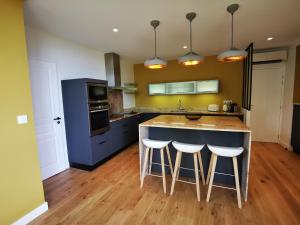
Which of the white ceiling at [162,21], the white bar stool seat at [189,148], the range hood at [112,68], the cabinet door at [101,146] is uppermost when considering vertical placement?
the white ceiling at [162,21]

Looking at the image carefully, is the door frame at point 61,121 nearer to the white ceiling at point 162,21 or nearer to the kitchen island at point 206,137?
the white ceiling at point 162,21

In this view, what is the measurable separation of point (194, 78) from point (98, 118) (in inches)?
130

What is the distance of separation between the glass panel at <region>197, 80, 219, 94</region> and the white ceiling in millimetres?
1250

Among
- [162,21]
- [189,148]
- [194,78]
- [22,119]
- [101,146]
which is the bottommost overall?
[101,146]

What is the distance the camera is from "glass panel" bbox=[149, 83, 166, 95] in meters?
5.25

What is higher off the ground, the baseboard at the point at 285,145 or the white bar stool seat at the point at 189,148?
the white bar stool seat at the point at 189,148

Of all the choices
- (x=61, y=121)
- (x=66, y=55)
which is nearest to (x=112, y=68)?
(x=66, y=55)

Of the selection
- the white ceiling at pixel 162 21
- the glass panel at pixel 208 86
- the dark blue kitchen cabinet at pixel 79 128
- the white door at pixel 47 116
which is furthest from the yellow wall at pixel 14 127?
the glass panel at pixel 208 86

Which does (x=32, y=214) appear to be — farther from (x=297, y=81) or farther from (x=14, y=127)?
(x=297, y=81)

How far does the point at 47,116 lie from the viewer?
2.88 meters

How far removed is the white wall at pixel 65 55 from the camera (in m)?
2.67

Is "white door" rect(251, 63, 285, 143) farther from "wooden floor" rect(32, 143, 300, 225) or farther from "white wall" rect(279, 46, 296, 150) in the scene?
"wooden floor" rect(32, 143, 300, 225)

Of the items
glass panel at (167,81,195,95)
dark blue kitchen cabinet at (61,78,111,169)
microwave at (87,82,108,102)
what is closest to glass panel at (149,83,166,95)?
glass panel at (167,81,195,95)

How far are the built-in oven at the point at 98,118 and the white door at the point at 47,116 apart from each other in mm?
667
